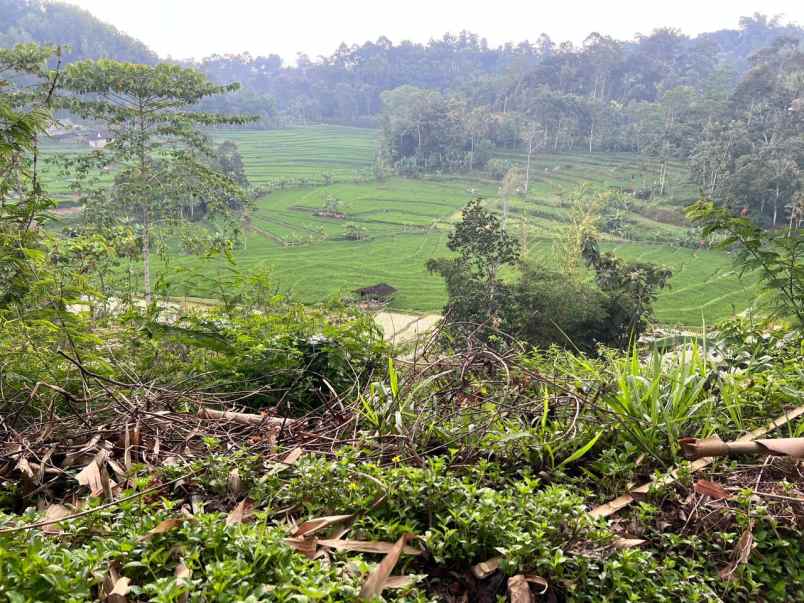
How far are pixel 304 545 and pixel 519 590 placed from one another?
43cm

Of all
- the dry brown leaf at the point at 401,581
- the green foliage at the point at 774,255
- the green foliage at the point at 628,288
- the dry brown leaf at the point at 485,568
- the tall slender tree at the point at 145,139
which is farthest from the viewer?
the tall slender tree at the point at 145,139

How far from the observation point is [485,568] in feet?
4.01

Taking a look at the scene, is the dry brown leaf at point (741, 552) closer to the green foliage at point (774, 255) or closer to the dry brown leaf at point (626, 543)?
the dry brown leaf at point (626, 543)

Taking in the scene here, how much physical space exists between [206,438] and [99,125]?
53189 millimetres

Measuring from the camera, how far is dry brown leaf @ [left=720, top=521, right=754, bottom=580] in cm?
131

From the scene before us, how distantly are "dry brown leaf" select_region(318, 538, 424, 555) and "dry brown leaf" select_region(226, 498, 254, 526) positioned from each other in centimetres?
19

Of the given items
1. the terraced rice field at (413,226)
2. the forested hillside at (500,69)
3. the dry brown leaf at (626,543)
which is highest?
the forested hillside at (500,69)

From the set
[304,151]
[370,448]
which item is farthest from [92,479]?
[304,151]

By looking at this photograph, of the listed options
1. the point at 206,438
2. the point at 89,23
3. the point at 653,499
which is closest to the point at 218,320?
the point at 206,438

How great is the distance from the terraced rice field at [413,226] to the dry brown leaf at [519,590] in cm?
1558

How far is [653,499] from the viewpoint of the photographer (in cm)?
155

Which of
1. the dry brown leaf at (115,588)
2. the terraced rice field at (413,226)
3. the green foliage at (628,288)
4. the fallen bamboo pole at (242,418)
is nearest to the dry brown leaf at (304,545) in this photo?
the dry brown leaf at (115,588)

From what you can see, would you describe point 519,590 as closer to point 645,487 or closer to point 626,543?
point 626,543

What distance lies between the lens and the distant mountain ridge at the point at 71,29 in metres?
59.8
